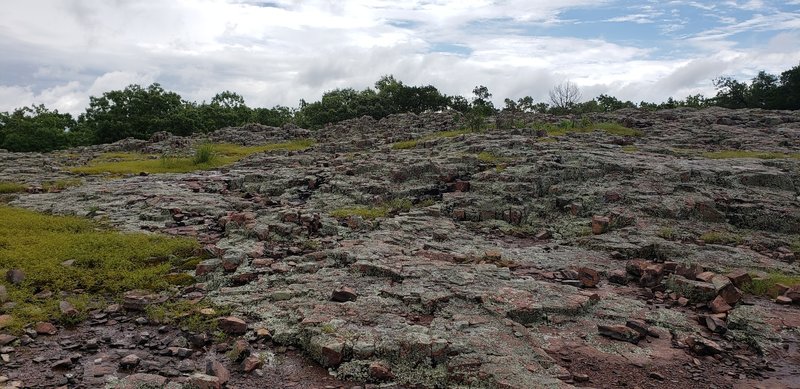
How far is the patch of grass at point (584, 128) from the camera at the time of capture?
36344mm

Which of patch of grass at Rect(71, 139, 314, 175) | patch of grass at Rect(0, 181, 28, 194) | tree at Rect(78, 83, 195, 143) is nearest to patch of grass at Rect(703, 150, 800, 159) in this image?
patch of grass at Rect(71, 139, 314, 175)

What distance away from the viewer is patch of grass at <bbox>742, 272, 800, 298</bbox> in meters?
11.7

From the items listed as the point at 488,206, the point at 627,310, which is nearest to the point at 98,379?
the point at 627,310

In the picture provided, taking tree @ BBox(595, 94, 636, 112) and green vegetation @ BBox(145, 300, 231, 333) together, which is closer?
green vegetation @ BBox(145, 300, 231, 333)

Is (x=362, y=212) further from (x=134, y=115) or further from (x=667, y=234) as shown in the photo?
(x=134, y=115)

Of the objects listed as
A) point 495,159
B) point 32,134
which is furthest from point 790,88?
point 32,134

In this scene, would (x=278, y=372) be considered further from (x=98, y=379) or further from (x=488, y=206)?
(x=488, y=206)

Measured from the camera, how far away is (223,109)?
79.5 m

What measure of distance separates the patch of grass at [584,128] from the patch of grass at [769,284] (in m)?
22.9

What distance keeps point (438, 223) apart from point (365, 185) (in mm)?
6147

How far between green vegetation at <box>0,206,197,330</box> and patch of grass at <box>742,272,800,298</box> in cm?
1475

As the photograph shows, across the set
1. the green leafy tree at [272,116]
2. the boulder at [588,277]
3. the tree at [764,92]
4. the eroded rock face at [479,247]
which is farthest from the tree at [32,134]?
the tree at [764,92]

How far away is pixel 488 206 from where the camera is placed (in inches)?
754

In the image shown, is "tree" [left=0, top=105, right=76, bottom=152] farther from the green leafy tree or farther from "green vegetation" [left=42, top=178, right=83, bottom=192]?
"green vegetation" [left=42, top=178, right=83, bottom=192]
